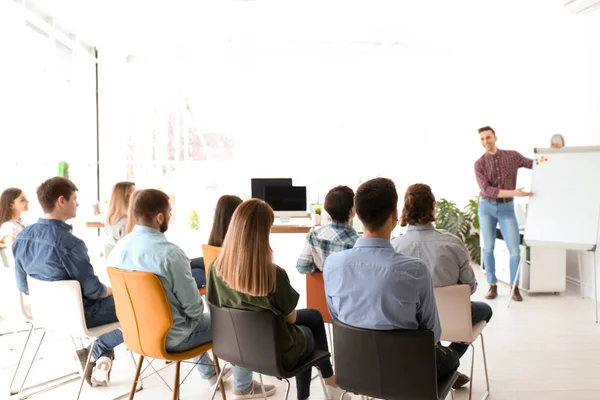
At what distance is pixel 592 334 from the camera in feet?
14.6

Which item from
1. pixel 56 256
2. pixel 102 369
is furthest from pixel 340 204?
pixel 102 369

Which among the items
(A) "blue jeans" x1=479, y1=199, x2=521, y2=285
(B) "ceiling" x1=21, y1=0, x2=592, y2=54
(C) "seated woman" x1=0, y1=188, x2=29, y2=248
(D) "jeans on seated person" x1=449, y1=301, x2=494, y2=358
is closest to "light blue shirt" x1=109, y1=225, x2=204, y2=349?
(D) "jeans on seated person" x1=449, y1=301, x2=494, y2=358

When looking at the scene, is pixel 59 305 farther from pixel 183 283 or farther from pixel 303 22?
pixel 303 22

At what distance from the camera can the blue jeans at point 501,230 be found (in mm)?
5738

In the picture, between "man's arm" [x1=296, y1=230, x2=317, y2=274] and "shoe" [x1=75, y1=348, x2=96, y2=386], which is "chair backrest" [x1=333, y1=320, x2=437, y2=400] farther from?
"shoe" [x1=75, y1=348, x2=96, y2=386]

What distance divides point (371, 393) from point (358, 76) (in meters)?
8.72

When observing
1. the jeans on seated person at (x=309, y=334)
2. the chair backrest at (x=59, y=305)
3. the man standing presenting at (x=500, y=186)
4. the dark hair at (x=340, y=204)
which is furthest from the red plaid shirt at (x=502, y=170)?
the chair backrest at (x=59, y=305)

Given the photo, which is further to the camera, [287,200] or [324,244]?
[287,200]

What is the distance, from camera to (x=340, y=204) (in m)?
3.23

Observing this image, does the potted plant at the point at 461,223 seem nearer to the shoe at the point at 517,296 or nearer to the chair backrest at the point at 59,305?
the shoe at the point at 517,296

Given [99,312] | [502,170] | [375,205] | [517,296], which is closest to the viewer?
[375,205]

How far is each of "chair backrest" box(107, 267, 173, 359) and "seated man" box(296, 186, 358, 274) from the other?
3.07 ft

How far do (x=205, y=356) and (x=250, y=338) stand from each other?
3.73ft

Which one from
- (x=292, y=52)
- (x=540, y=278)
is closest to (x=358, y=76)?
(x=292, y=52)
